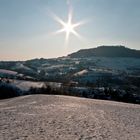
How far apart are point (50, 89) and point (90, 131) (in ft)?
275

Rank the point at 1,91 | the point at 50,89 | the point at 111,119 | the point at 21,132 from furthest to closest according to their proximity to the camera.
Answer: the point at 1,91, the point at 50,89, the point at 111,119, the point at 21,132

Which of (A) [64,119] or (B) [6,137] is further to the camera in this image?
(A) [64,119]

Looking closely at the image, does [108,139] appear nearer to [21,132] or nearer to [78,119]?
[21,132]

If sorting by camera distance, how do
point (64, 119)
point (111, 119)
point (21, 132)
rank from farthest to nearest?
point (111, 119), point (64, 119), point (21, 132)

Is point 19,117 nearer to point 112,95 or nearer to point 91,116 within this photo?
point 91,116

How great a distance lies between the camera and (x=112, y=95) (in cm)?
11750

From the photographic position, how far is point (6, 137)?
68.2ft

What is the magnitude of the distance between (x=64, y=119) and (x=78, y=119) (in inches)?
55.0

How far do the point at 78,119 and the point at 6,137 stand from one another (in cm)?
1078

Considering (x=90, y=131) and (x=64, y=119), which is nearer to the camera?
(x=90, y=131)

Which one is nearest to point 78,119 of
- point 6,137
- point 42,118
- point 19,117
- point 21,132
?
point 42,118

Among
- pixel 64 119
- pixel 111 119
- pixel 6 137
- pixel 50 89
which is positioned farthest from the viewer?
pixel 50 89

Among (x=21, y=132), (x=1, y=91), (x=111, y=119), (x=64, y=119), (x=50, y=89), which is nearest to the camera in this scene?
(x=21, y=132)

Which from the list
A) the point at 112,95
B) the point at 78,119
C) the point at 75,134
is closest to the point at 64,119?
the point at 78,119
